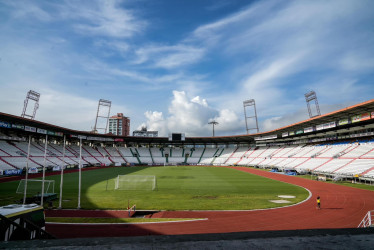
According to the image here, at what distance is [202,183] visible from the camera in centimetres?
3166

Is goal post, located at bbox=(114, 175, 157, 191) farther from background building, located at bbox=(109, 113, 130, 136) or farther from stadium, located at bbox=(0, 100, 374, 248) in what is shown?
background building, located at bbox=(109, 113, 130, 136)

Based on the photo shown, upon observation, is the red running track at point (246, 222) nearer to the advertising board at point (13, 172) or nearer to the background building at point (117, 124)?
the advertising board at point (13, 172)

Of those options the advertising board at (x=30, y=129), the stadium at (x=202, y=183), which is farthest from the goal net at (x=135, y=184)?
the advertising board at (x=30, y=129)

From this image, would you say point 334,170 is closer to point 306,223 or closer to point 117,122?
point 306,223

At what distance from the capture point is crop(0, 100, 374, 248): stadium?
14203mm

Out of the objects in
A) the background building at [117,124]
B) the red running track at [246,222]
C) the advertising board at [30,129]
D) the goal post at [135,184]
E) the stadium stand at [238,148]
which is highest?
the background building at [117,124]

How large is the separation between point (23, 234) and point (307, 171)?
46.7 meters

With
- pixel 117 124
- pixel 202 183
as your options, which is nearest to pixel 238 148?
pixel 202 183

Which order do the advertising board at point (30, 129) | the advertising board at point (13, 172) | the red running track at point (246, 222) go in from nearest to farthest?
the red running track at point (246, 222) → the advertising board at point (13, 172) → the advertising board at point (30, 129)

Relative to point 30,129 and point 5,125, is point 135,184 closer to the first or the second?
point 5,125

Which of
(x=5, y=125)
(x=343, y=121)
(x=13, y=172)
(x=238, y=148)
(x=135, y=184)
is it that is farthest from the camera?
(x=238, y=148)

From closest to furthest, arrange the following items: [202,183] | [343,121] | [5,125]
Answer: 1. [202,183]
2. [343,121]
3. [5,125]

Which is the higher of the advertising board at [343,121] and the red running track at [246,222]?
the advertising board at [343,121]

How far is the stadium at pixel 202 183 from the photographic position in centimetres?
1420
